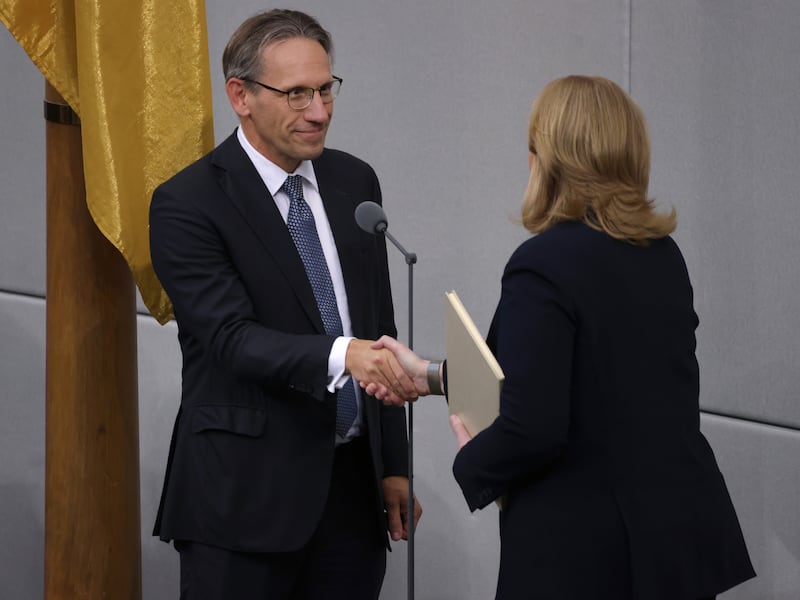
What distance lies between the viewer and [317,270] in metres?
2.05

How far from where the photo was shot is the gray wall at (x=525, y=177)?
2477 millimetres

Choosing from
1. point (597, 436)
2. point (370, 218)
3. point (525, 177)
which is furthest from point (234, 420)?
point (525, 177)

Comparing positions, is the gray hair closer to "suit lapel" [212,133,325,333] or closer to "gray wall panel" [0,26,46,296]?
"suit lapel" [212,133,325,333]

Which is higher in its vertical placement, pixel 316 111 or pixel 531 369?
pixel 316 111

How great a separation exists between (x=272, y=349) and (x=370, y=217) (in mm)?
271

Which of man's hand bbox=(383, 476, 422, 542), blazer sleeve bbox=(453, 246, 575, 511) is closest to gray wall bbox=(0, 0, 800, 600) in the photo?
man's hand bbox=(383, 476, 422, 542)

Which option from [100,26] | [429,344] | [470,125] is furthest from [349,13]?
[100,26]

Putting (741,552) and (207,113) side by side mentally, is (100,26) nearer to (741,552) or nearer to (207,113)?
(207,113)

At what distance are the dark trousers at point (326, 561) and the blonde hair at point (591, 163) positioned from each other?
631mm

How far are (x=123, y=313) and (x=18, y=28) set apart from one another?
53cm

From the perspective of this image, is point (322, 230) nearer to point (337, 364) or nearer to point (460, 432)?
point (337, 364)

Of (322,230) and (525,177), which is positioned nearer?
(322,230)

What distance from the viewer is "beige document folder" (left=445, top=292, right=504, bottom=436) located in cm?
162

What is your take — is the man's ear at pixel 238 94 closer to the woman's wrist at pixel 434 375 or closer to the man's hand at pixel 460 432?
the woman's wrist at pixel 434 375
